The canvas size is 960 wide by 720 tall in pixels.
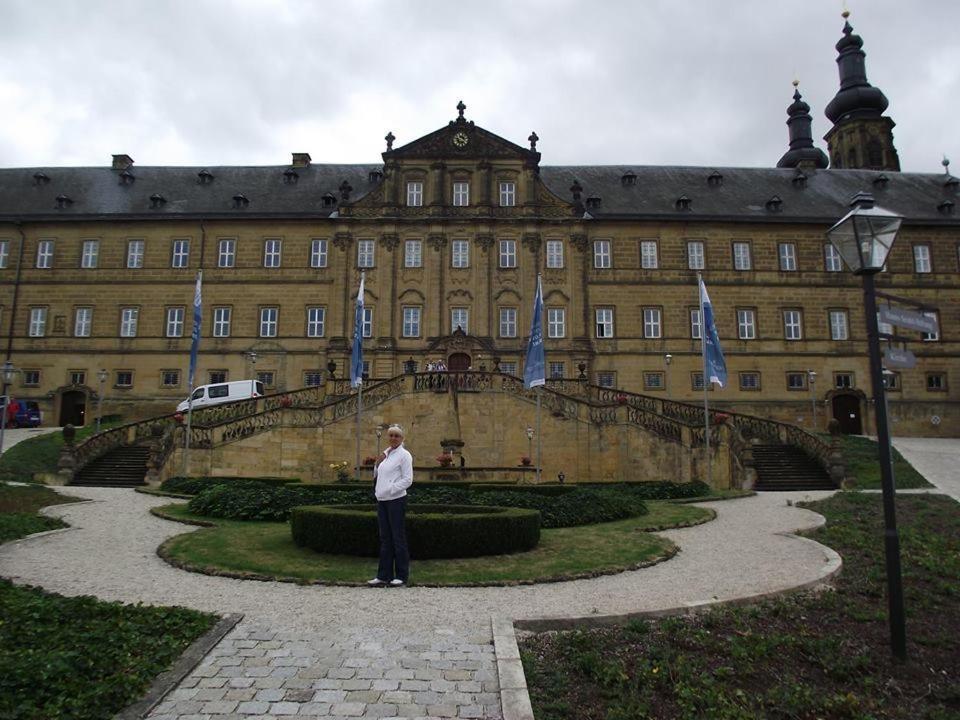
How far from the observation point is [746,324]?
41.6 metres

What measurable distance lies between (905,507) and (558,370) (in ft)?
78.1

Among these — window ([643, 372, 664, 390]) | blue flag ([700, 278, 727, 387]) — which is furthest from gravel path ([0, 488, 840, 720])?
window ([643, 372, 664, 390])

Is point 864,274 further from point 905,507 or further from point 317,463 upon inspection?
point 317,463

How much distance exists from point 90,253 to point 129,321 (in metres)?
5.26

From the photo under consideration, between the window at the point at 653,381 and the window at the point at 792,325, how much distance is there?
8269mm

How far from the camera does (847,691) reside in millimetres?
5957

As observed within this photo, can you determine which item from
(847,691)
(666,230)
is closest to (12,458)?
(847,691)

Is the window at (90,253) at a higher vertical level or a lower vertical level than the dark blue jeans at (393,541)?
higher

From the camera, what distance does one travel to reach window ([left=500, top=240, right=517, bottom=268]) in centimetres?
4147

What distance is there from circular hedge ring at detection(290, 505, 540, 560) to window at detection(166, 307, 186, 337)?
3333 cm

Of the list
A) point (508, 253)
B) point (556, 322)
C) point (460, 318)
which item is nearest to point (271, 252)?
point (460, 318)

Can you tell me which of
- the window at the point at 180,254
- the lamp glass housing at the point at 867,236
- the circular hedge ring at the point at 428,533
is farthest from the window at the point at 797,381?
the window at the point at 180,254

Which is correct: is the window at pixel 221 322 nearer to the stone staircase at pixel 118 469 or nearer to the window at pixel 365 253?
the window at pixel 365 253

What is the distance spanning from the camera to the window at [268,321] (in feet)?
134
